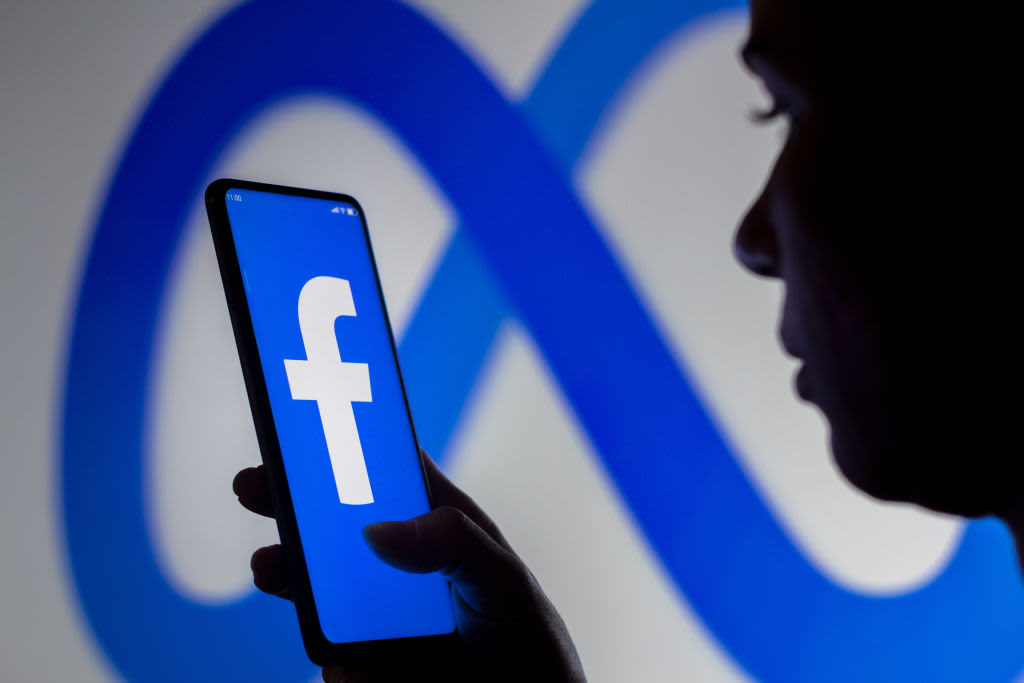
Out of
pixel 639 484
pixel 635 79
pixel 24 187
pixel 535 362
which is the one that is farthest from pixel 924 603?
pixel 24 187

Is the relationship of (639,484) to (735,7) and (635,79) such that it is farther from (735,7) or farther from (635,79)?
(735,7)

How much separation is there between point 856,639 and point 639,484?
46cm

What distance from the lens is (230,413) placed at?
1.04m

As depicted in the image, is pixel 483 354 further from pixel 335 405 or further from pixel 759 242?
pixel 759 242

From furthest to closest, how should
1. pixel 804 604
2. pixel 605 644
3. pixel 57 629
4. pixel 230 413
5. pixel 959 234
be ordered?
pixel 804 604
pixel 605 644
pixel 230 413
pixel 57 629
pixel 959 234

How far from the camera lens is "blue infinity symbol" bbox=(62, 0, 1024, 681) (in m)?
0.98

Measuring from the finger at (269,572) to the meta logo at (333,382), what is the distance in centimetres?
11

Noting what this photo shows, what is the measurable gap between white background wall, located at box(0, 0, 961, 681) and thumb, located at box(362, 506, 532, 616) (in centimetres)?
37

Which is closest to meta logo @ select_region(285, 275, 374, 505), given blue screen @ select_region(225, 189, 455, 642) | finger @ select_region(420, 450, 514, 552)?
blue screen @ select_region(225, 189, 455, 642)

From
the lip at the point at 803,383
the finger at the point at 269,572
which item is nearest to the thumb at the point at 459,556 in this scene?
the finger at the point at 269,572

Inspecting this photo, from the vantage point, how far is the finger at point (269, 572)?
797mm

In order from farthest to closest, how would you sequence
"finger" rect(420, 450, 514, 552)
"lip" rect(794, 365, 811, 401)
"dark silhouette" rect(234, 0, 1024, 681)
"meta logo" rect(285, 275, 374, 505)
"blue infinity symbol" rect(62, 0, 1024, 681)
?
"blue infinity symbol" rect(62, 0, 1024, 681), "finger" rect(420, 450, 514, 552), "meta logo" rect(285, 275, 374, 505), "lip" rect(794, 365, 811, 401), "dark silhouette" rect(234, 0, 1024, 681)

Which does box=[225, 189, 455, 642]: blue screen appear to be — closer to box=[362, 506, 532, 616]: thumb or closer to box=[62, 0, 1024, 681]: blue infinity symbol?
box=[362, 506, 532, 616]: thumb

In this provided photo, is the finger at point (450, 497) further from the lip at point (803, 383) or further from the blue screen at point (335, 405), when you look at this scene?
the lip at point (803, 383)
